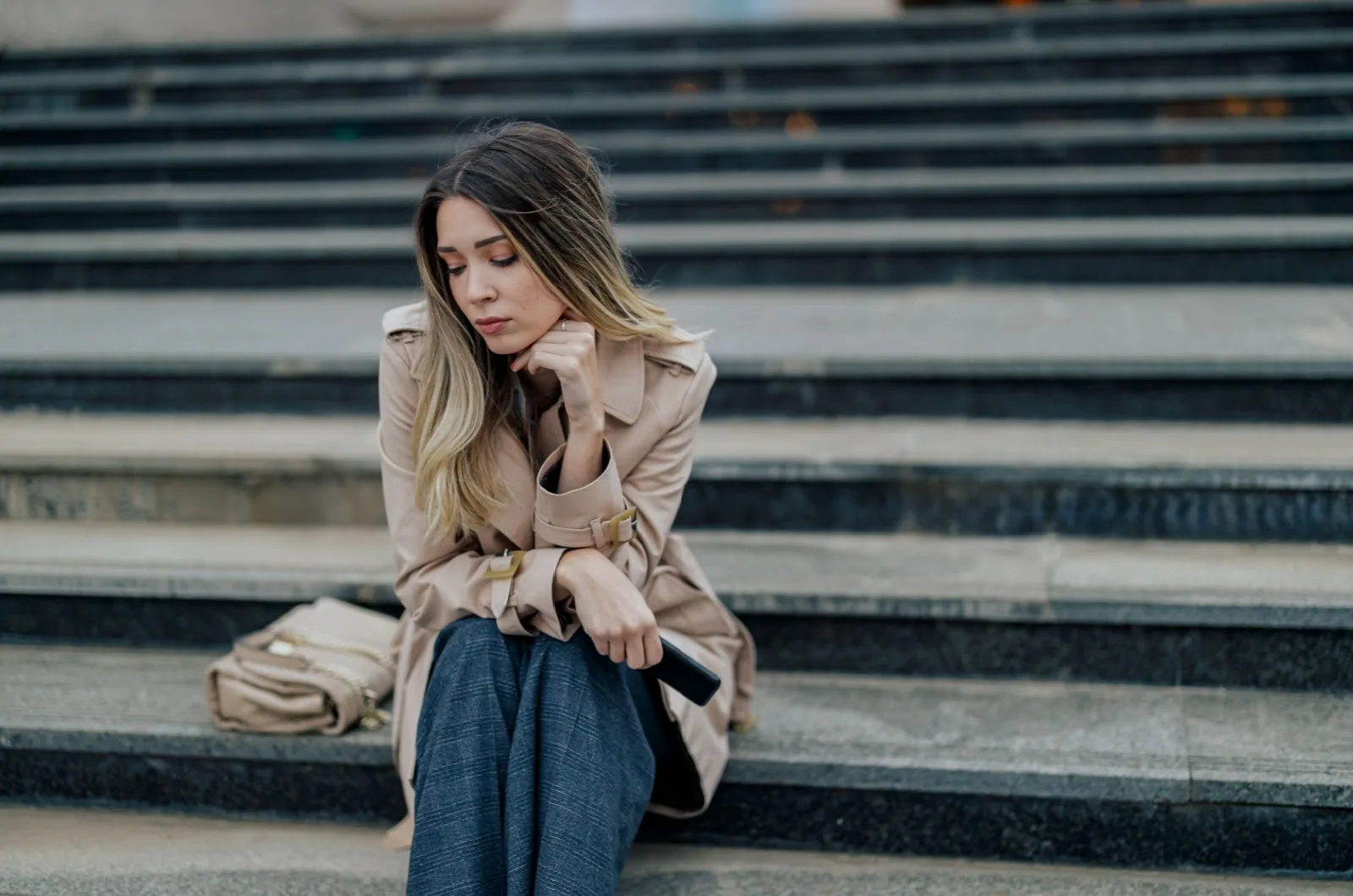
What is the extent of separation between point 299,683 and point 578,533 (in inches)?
30.4

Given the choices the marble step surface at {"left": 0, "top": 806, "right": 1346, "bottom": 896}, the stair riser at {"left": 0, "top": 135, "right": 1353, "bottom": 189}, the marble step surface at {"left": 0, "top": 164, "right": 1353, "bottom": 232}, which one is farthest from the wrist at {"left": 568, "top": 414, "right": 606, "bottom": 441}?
the marble step surface at {"left": 0, "top": 164, "right": 1353, "bottom": 232}

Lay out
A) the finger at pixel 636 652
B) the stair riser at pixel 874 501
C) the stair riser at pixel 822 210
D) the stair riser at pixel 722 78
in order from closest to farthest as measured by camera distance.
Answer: the finger at pixel 636 652, the stair riser at pixel 874 501, the stair riser at pixel 822 210, the stair riser at pixel 722 78

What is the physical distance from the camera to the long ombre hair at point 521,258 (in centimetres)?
221

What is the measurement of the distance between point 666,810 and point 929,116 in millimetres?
4091

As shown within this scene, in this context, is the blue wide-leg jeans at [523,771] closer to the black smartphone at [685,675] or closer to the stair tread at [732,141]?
the black smartphone at [685,675]

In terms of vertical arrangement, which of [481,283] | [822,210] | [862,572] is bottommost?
[862,572]

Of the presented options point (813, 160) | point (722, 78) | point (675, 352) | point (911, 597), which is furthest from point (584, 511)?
point (722, 78)

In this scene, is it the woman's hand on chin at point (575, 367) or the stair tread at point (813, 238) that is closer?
the woman's hand on chin at point (575, 367)

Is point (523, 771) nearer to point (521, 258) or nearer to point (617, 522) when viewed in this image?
point (617, 522)

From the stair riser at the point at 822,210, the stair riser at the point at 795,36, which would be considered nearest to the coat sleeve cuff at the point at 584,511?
the stair riser at the point at 822,210

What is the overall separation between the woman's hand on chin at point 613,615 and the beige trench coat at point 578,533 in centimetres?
5

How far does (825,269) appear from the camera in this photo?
4766 millimetres

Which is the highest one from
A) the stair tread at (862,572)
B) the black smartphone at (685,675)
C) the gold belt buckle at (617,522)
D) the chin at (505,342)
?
the chin at (505,342)

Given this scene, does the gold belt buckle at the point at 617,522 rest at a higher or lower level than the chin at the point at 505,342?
lower
